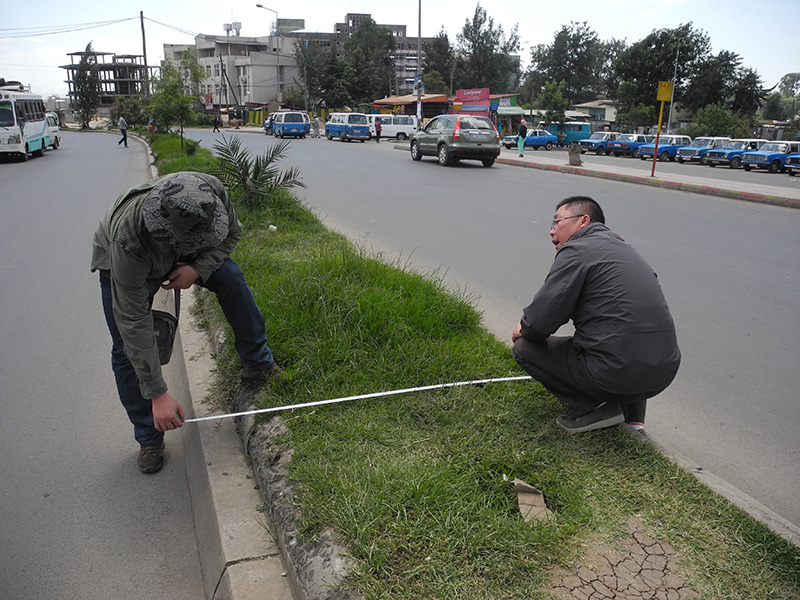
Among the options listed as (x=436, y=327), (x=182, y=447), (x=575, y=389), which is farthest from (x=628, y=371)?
(x=182, y=447)

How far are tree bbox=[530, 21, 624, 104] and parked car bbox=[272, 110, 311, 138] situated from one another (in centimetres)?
5219

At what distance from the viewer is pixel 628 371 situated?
2.91 meters

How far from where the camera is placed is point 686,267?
7223mm

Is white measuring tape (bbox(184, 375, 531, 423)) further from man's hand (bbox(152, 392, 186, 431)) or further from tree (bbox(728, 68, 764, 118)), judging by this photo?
tree (bbox(728, 68, 764, 118))

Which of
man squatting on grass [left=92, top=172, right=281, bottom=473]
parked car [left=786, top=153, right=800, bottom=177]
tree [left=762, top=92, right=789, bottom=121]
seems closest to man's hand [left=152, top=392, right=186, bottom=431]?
man squatting on grass [left=92, top=172, right=281, bottom=473]

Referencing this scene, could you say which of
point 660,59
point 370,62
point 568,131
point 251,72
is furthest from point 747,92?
point 251,72

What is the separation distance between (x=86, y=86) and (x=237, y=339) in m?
74.1

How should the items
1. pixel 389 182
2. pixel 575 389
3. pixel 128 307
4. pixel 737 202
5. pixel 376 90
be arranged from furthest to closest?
1. pixel 376 90
2. pixel 389 182
3. pixel 737 202
4. pixel 575 389
5. pixel 128 307

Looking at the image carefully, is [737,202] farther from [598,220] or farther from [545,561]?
[545,561]

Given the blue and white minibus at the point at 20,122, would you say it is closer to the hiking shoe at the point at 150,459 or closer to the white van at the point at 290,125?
the white van at the point at 290,125

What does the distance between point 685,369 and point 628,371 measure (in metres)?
1.86

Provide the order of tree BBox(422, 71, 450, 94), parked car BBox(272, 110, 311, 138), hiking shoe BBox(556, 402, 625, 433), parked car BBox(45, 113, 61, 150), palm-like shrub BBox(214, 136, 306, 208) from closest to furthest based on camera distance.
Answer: hiking shoe BBox(556, 402, 625, 433)
palm-like shrub BBox(214, 136, 306, 208)
parked car BBox(45, 113, 61, 150)
parked car BBox(272, 110, 311, 138)
tree BBox(422, 71, 450, 94)

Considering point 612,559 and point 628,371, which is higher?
point 628,371

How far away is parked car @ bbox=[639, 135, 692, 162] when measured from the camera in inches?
1232
